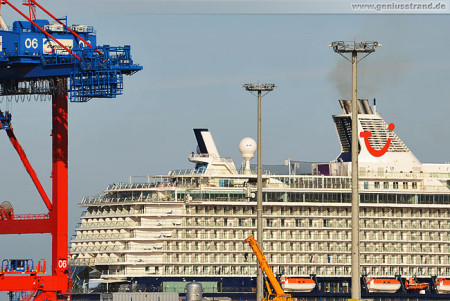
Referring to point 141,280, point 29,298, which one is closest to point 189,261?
point 141,280

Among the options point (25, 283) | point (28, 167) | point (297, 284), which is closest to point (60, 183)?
point (28, 167)

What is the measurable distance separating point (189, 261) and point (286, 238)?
7.80m

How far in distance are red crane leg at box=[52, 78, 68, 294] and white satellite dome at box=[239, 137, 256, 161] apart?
53.0 feet

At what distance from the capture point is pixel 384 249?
109m

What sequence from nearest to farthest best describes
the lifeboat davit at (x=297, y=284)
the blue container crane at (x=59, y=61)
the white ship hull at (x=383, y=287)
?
the blue container crane at (x=59, y=61)
the lifeboat davit at (x=297, y=284)
the white ship hull at (x=383, y=287)

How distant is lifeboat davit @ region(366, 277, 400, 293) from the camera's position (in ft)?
346

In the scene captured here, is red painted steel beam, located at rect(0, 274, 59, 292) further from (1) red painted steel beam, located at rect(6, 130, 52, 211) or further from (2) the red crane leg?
(1) red painted steel beam, located at rect(6, 130, 52, 211)

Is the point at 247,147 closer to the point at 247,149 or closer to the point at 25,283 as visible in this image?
the point at 247,149

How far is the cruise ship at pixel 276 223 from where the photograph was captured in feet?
343

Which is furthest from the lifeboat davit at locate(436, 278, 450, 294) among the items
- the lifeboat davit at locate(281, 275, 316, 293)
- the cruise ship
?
the lifeboat davit at locate(281, 275, 316, 293)

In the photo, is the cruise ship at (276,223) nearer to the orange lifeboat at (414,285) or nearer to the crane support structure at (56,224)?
the orange lifeboat at (414,285)

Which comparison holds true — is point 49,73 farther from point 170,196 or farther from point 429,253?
point 429,253

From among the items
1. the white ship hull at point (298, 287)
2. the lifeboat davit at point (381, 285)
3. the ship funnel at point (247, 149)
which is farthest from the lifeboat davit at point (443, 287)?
the ship funnel at point (247, 149)

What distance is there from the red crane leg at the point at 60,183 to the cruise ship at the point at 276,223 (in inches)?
244
